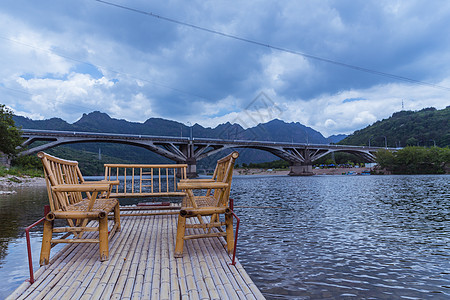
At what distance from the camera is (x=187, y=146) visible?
190ft

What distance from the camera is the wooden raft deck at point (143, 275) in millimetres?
2594

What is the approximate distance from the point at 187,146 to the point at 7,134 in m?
31.7

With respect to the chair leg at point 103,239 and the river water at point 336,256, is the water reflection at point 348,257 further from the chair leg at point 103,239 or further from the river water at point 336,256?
the chair leg at point 103,239

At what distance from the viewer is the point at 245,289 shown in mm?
2660

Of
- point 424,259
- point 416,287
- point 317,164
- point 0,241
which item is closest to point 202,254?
point 416,287

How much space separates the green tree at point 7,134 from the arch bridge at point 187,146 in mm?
4718

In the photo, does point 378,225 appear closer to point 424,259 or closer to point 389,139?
point 424,259

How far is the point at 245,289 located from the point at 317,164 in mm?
122329

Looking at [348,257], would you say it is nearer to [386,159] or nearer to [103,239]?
[103,239]

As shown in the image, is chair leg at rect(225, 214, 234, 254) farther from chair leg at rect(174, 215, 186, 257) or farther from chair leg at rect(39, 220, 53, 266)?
chair leg at rect(39, 220, 53, 266)

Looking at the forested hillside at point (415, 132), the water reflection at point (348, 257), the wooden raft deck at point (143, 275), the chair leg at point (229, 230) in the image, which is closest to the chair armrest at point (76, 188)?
the wooden raft deck at point (143, 275)

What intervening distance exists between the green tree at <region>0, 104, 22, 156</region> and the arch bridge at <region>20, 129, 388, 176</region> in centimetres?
472

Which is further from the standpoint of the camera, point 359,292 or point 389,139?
point 389,139

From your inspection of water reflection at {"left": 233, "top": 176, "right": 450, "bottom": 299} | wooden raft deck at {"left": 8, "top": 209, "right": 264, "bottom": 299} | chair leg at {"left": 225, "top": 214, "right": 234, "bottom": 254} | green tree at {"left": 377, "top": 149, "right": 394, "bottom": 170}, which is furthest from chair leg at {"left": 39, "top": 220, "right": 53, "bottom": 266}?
green tree at {"left": 377, "top": 149, "right": 394, "bottom": 170}
